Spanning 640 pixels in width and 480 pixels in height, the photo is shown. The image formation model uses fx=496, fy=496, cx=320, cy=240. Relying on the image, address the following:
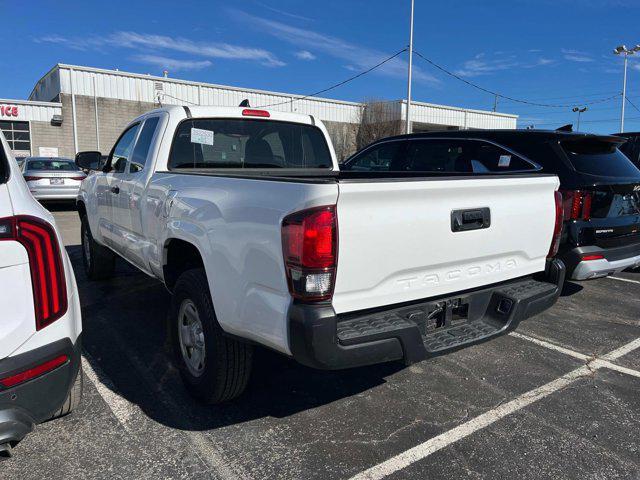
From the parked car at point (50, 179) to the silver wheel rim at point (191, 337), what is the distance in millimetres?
10936

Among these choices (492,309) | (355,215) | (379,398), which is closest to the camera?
(355,215)

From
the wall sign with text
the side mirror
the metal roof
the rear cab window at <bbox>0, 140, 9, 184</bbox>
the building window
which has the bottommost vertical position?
the rear cab window at <bbox>0, 140, 9, 184</bbox>

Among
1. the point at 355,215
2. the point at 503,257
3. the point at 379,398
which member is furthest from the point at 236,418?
the point at 503,257

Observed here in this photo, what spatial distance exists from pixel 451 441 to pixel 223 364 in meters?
1.35

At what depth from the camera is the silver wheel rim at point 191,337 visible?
3.12 m

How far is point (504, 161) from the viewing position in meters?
5.48

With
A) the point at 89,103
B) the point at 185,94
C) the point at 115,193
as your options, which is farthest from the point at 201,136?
the point at 185,94

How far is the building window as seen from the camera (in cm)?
2753

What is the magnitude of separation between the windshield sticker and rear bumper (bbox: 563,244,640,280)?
1240 mm

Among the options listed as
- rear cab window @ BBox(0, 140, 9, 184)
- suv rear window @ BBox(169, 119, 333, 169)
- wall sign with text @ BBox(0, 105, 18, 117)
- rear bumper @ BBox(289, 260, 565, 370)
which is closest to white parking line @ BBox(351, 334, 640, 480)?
rear bumper @ BBox(289, 260, 565, 370)

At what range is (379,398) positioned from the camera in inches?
128

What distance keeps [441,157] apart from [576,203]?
174cm

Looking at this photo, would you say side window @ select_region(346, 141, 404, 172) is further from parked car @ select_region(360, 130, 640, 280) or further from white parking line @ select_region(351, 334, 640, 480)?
white parking line @ select_region(351, 334, 640, 480)

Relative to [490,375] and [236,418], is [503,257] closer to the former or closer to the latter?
[490,375]
